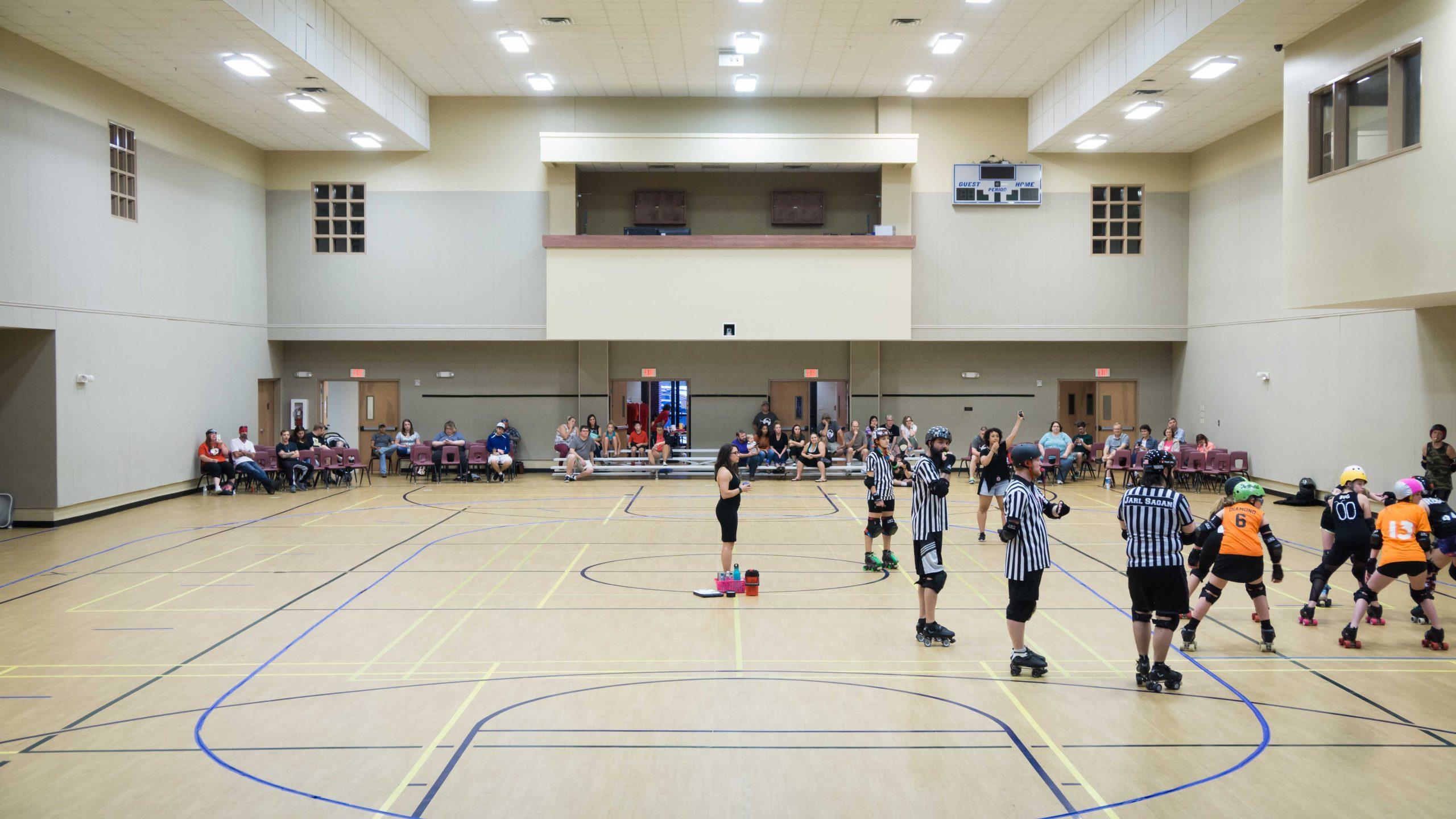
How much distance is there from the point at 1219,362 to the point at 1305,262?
738 cm

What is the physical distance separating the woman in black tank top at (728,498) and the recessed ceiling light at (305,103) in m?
12.6

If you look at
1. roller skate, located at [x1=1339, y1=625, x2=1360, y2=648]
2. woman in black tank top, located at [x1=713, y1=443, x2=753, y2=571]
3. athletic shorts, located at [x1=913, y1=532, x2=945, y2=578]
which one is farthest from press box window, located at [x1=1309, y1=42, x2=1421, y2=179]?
woman in black tank top, located at [x1=713, y1=443, x2=753, y2=571]

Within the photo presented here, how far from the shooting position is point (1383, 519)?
311 inches

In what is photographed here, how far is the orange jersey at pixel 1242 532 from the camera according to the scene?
751 cm

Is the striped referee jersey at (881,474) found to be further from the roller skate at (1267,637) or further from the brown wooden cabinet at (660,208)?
the brown wooden cabinet at (660,208)

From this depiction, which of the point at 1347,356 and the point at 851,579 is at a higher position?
the point at 1347,356

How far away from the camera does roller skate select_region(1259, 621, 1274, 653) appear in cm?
768

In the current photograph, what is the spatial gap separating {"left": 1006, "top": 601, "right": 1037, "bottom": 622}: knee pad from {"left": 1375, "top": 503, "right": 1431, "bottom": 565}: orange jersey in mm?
3333

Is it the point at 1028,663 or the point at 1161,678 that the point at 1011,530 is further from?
the point at 1161,678

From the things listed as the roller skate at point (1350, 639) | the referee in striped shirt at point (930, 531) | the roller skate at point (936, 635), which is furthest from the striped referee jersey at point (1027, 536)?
the roller skate at point (1350, 639)

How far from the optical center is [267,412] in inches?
871

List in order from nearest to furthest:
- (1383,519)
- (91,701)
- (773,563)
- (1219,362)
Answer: (91,701) → (1383,519) → (773,563) → (1219,362)

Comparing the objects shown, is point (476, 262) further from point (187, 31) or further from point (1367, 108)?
point (1367, 108)

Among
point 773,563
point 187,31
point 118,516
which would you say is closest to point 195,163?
point 187,31
